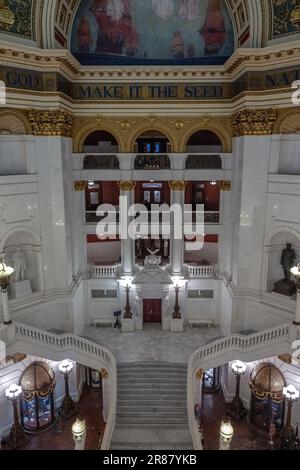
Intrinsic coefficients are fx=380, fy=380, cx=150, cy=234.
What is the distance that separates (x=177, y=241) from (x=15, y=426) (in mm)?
10711

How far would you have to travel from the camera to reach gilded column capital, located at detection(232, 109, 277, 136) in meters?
15.3

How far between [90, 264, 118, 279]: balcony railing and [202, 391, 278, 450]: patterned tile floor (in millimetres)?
7560

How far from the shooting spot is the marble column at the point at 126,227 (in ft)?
60.9

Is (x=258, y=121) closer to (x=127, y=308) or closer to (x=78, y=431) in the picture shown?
(x=127, y=308)

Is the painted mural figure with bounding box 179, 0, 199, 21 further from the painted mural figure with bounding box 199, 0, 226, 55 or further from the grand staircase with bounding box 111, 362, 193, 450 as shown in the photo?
the grand staircase with bounding box 111, 362, 193, 450

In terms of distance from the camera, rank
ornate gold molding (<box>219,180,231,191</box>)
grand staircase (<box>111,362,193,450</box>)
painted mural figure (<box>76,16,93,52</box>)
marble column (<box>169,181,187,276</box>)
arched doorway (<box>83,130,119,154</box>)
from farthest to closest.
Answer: arched doorway (<box>83,130,119,154</box>) < marble column (<box>169,181,187,276</box>) < ornate gold molding (<box>219,180,231,191</box>) < painted mural figure (<box>76,16,93,52</box>) < grand staircase (<box>111,362,193,450</box>)

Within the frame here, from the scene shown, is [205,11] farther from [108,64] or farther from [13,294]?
[13,294]

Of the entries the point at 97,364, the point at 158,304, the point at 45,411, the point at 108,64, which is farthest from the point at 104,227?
the point at 45,411

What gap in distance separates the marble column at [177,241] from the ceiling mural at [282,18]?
7319 millimetres

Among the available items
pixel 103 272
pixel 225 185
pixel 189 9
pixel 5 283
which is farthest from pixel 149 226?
pixel 189 9

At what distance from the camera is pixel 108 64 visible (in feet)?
57.3

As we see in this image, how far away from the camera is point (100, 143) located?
66.2ft

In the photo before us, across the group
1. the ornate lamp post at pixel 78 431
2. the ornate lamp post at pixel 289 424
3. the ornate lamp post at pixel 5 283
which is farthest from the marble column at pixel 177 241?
the ornate lamp post at pixel 78 431

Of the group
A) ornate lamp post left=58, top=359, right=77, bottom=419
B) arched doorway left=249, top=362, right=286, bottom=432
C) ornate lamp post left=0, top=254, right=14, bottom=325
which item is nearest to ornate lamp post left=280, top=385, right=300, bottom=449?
arched doorway left=249, top=362, right=286, bottom=432
